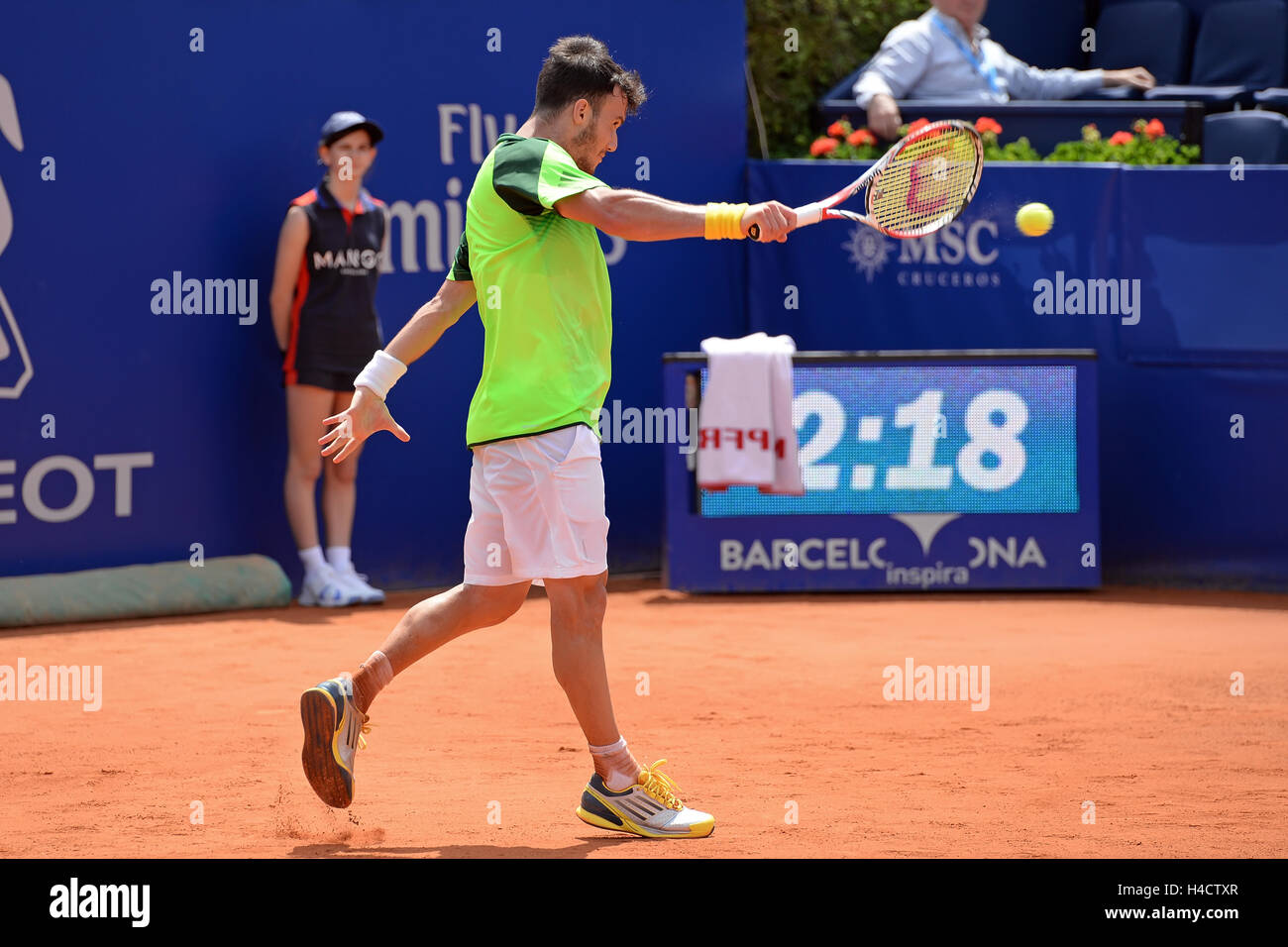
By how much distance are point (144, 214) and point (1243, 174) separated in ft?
17.4

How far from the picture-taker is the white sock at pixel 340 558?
25.7 ft

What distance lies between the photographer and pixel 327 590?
7723 mm

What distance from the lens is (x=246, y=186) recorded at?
782 cm

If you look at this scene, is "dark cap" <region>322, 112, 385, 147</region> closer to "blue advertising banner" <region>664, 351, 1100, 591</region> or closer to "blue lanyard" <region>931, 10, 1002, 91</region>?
"blue advertising banner" <region>664, 351, 1100, 591</region>

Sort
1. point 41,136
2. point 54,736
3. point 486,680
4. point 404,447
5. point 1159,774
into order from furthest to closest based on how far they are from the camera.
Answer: point 404,447 → point 41,136 → point 486,680 → point 54,736 → point 1159,774

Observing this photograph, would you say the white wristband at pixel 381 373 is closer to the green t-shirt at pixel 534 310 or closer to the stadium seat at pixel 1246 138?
the green t-shirt at pixel 534 310

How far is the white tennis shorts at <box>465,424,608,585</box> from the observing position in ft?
12.2

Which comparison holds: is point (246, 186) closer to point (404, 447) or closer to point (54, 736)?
point (404, 447)

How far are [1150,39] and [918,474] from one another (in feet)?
20.5

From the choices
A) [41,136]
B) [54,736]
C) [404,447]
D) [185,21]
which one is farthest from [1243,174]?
[54,736]

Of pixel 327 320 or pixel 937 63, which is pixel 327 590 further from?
pixel 937 63

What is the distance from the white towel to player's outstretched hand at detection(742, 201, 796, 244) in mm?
4327
